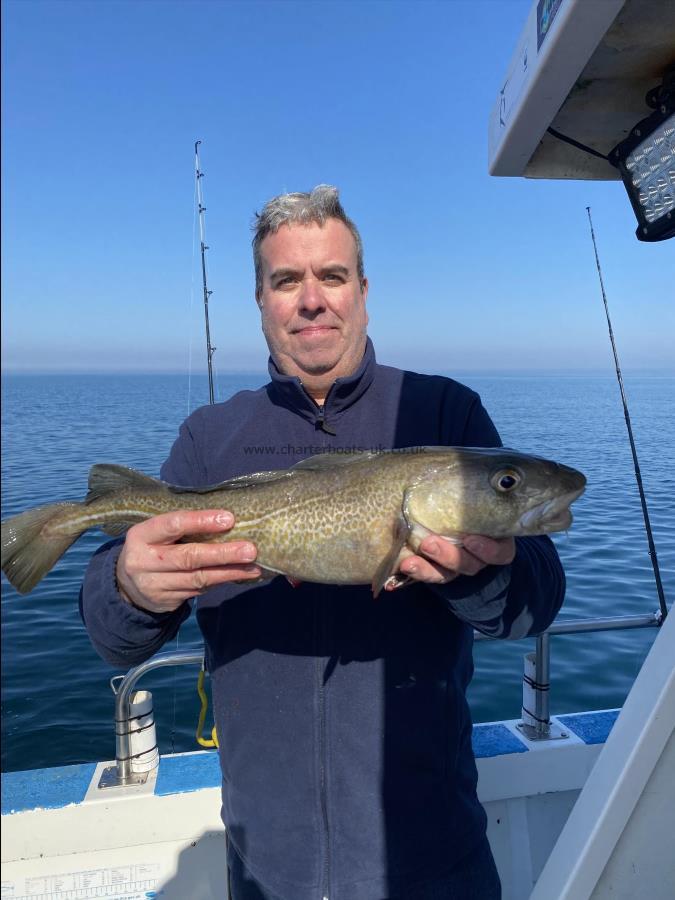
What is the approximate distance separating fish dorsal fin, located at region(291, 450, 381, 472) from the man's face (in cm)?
59

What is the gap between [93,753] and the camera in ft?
21.5

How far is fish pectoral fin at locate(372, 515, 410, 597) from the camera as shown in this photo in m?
2.36

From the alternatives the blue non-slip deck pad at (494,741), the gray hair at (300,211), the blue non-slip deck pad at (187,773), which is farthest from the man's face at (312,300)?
the blue non-slip deck pad at (494,741)

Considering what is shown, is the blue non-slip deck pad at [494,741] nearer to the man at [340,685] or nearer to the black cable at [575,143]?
the man at [340,685]

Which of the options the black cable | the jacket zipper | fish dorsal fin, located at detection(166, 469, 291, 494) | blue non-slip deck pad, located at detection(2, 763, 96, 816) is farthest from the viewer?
blue non-slip deck pad, located at detection(2, 763, 96, 816)

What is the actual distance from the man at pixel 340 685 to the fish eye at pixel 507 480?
0.23 metres

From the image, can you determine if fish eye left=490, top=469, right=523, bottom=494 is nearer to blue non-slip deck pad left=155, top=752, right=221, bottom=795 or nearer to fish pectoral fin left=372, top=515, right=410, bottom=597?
fish pectoral fin left=372, top=515, right=410, bottom=597

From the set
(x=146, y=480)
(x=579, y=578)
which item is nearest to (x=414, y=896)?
(x=146, y=480)

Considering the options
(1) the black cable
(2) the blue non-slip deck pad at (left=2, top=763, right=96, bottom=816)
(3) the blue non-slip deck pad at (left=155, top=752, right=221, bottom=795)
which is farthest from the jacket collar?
(2) the blue non-slip deck pad at (left=2, top=763, right=96, bottom=816)

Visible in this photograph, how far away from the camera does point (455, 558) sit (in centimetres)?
A: 236

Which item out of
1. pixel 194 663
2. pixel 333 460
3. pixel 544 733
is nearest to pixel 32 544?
pixel 333 460

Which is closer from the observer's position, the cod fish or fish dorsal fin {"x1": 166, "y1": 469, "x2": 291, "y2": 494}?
the cod fish

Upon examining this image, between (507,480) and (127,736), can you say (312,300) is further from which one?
(127,736)

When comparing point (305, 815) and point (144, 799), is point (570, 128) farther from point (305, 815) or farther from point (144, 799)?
point (144, 799)
